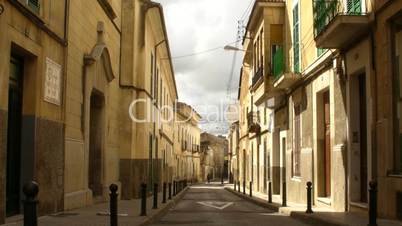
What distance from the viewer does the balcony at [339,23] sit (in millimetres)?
12812

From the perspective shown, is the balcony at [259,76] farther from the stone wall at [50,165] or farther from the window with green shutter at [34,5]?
the window with green shutter at [34,5]

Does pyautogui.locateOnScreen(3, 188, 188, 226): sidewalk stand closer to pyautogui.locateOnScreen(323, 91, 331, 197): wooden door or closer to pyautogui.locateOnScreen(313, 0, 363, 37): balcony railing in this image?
pyautogui.locateOnScreen(323, 91, 331, 197): wooden door

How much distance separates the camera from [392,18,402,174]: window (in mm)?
11548

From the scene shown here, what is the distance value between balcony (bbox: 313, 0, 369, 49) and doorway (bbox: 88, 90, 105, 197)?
7.06 metres

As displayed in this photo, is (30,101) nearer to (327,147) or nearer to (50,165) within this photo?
(50,165)

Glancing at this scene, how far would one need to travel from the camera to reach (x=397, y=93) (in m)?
11.7

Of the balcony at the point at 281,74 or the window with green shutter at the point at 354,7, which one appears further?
the balcony at the point at 281,74

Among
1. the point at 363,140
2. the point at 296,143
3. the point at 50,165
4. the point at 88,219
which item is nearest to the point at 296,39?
the point at 296,143

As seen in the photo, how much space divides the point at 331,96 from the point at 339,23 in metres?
3.82

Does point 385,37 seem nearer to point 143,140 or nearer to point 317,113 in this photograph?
point 317,113

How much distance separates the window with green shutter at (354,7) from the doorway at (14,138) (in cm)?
718

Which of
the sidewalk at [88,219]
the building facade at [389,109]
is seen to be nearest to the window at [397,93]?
the building facade at [389,109]

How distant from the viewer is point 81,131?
1600cm

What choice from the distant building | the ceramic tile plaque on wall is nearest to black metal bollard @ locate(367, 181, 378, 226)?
the ceramic tile plaque on wall
